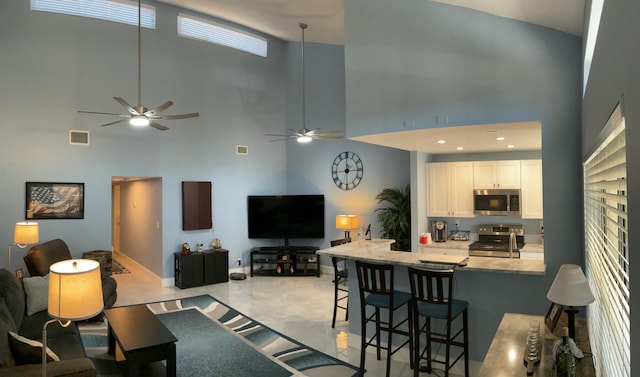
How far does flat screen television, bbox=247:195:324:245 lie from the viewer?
919 cm

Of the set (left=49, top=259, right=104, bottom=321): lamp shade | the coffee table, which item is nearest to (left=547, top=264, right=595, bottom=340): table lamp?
(left=49, top=259, right=104, bottom=321): lamp shade

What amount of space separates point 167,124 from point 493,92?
6138 mm

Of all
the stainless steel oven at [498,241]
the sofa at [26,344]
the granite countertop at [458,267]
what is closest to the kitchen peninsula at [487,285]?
the granite countertop at [458,267]

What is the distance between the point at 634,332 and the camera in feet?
3.76

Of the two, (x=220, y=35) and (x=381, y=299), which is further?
(x=220, y=35)

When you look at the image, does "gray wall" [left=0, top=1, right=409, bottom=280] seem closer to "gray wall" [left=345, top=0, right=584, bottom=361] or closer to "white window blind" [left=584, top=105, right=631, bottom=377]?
"gray wall" [left=345, top=0, right=584, bottom=361]

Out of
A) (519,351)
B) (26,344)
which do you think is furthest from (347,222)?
(26,344)

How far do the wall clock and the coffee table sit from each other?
206 inches

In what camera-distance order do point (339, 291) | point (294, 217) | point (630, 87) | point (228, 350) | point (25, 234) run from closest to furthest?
point (630, 87) → point (228, 350) → point (25, 234) → point (339, 291) → point (294, 217)

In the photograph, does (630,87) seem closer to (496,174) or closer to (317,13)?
(496,174)

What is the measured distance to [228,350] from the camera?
5.00 m

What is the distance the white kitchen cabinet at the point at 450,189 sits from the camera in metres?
7.23

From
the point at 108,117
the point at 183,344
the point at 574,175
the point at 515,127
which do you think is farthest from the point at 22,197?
the point at 574,175

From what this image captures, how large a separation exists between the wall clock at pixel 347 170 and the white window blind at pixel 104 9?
4515mm
